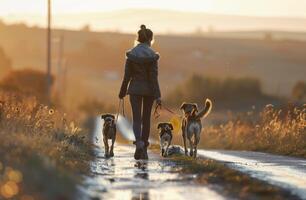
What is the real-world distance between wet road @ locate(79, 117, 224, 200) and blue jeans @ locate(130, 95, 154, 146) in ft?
7.16

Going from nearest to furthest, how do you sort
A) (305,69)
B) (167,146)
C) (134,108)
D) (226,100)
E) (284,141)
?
(134,108) → (167,146) → (284,141) → (226,100) → (305,69)

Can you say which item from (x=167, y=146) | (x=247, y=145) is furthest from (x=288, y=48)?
(x=167, y=146)

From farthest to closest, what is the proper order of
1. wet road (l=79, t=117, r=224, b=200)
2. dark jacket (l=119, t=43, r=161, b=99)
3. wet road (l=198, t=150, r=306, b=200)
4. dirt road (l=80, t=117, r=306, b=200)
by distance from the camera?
dark jacket (l=119, t=43, r=161, b=99), wet road (l=198, t=150, r=306, b=200), dirt road (l=80, t=117, r=306, b=200), wet road (l=79, t=117, r=224, b=200)

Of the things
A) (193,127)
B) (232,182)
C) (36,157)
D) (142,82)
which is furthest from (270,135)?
(36,157)

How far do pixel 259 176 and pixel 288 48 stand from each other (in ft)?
400

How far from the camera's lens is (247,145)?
2816 cm

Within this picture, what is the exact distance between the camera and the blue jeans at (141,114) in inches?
717

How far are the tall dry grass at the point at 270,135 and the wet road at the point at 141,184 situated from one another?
749 centimetres

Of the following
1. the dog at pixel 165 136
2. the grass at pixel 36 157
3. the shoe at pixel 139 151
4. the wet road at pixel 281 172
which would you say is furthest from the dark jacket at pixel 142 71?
the wet road at pixel 281 172

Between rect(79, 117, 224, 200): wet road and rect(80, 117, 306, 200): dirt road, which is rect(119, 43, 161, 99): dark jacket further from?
rect(79, 117, 224, 200): wet road

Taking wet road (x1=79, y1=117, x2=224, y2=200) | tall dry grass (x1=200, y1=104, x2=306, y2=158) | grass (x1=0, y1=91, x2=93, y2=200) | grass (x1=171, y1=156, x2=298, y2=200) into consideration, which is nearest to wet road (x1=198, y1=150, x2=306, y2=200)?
grass (x1=171, y1=156, x2=298, y2=200)

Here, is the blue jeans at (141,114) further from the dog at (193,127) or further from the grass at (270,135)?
the grass at (270,135)

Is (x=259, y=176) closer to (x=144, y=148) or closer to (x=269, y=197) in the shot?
(x=269, y=197)

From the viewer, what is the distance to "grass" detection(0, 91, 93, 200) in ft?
34.3
